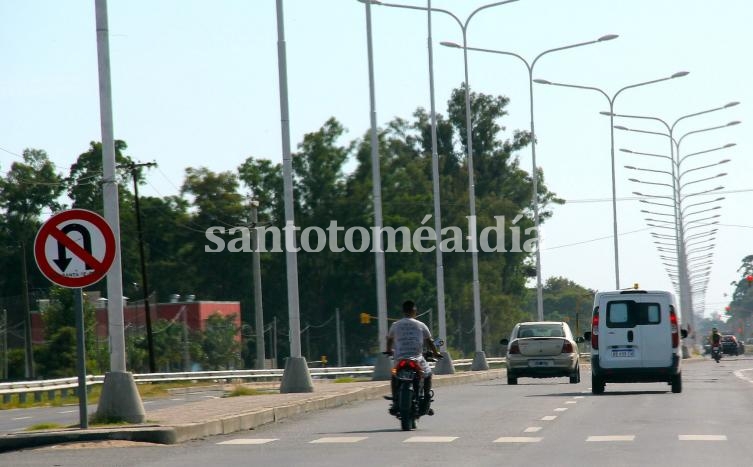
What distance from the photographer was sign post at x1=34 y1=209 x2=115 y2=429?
17.5 m

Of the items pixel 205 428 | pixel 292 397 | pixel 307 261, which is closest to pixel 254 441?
pixel 205 428

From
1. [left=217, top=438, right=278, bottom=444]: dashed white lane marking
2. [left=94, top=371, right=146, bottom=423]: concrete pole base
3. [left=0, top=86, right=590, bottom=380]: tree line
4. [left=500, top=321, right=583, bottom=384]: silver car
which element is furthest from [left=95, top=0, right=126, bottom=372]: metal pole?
[left=0, top=86, right=590, bottom=380]: tree line

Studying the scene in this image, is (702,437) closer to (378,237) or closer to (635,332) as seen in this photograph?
(635,332)

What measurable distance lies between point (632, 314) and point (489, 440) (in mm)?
12804

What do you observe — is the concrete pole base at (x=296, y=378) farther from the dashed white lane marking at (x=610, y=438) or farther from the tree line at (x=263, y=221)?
the tree line at (x=263, y=221)

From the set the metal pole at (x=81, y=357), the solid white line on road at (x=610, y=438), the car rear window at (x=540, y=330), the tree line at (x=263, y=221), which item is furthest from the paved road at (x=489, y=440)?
the tree line at (x=263, y=221)

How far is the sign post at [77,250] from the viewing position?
57.5 feet

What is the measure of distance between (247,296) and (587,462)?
95926mm

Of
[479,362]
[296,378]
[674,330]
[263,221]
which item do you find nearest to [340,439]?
[296,378]

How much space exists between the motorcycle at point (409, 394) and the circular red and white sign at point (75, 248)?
4.09 metres

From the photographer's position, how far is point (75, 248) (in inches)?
695

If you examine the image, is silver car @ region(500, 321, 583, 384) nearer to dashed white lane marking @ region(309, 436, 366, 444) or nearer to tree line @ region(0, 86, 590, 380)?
dashed white lane marking @ region(309, 436, 366, 444)

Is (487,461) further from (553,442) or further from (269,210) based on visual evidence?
(269,210)

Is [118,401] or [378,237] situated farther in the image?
[378,237]
